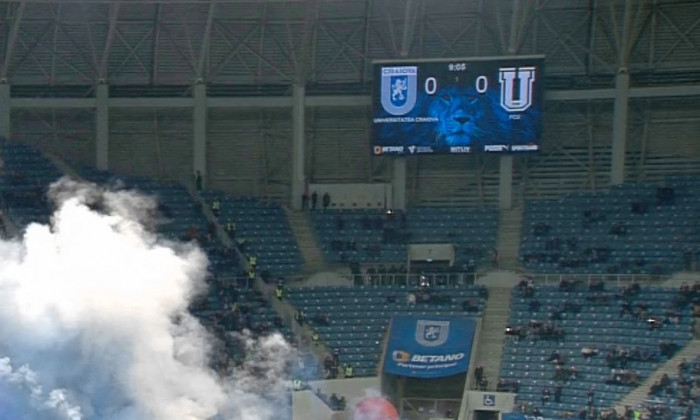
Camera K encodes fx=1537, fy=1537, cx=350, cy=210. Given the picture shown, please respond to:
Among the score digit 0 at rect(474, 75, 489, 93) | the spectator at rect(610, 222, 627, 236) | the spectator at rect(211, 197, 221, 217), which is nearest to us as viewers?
the spectator at rect(610, 222, 627, 236)

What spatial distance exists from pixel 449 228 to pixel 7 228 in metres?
16.0

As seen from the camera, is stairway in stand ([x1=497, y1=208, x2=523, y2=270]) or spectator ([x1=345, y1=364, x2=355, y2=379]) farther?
stairway in stand ([x1=497, y1=208, x2=523, y2=270])

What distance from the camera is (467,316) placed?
2004 inches

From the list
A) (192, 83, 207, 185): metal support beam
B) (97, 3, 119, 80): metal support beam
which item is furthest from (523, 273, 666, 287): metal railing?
(97, 3, 119, 80): metal support beam

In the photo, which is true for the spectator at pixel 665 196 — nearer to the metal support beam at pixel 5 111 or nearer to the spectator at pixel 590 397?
the spectator at pixel 590 397

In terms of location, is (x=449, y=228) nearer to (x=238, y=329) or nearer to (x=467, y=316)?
(x=467, y=316)

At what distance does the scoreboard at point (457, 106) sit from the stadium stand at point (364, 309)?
5.61m

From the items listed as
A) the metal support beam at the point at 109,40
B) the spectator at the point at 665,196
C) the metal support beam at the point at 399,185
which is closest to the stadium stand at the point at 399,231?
the metal support beam at the point at 399,185

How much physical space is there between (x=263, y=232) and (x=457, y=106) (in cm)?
833

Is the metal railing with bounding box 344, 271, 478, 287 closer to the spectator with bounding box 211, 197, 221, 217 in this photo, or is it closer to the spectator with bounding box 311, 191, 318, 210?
the spectator with bounding box 311, 191, 318, 210

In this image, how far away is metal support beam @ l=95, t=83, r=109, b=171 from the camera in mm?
56938

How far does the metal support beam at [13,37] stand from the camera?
54250mm

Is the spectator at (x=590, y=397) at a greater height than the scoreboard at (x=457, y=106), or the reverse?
the scoreboard at (x=457, y=106)

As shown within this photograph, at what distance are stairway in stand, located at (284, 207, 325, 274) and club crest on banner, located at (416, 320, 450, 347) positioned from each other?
217 inches
